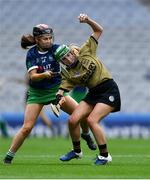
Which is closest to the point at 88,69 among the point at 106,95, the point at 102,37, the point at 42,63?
the point at 106,95

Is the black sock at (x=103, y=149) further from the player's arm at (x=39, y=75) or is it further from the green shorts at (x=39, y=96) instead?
the player's arm at (x=39, y=75)

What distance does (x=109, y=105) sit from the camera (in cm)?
1212

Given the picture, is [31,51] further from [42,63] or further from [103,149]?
[103,149]

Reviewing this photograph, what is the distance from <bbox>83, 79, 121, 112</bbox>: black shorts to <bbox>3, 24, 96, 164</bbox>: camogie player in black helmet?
1.90ft

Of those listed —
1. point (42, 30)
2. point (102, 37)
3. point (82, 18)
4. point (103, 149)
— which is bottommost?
point (102, 37)

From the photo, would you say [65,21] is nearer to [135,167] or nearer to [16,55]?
[16,55]

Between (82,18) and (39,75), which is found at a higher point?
(82,18)

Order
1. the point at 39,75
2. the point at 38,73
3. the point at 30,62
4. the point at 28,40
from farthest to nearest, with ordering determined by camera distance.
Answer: the point at 28,40
the point at 30,62
the point at 38,73
the point at 39,75

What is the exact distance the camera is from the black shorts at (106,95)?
12141 millimetres

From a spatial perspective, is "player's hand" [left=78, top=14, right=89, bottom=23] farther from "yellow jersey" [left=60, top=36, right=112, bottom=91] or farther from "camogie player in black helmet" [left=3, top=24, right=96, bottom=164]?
"camogie player in black helmet" [left=3, top=24, right=96, bottom=164]

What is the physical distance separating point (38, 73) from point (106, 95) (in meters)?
1.07

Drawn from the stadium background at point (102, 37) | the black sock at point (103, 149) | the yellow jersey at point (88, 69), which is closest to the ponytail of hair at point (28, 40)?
the yellow jersey at point (88, 69)

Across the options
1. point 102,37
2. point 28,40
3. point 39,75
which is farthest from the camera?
point 102,37

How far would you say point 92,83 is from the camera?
39.9ft
